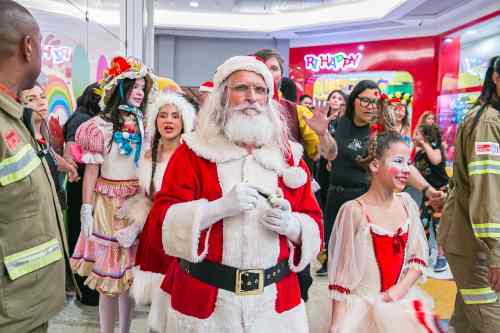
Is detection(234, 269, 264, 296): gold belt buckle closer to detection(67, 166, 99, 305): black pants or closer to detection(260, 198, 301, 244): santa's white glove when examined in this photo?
detection(260, 198, 301, 244): santa's white glove

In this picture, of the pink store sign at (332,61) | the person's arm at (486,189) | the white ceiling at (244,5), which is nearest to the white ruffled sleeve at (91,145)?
the person's arm at (486,189)

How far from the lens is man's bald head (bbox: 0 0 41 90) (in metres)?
1.38

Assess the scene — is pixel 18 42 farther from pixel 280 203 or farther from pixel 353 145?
pixel 353 145

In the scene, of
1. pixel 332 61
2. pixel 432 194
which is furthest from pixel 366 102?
pixel 332 61

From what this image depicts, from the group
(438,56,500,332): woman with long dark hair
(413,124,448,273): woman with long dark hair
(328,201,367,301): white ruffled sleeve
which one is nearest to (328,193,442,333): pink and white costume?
(328,201,367,301): white ruffled sleeve

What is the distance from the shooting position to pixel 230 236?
1584mm

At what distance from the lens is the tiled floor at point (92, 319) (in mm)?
3277

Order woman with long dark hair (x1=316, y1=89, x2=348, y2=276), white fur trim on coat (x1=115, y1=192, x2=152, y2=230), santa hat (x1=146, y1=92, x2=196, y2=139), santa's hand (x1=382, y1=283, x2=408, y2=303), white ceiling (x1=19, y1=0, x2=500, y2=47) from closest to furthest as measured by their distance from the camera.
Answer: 1. santa's hand (x1=382, y1=283, x2=408, y2=303)
2. white fur trim on coat (x1=115, y1=192, x2=152, y2=230)
3. santa hat (x1=146, y1=92, x2=196, y2=139)
4. woman with long dark hair (x1=316, y1=89, x2=348, y2=276)
5. white ceiling (x1=19, y1=0, x2=500, y2=47)

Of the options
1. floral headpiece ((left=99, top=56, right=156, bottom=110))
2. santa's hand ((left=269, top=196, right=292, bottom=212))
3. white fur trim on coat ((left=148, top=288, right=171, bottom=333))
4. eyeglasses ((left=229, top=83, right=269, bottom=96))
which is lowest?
white fur trim on coat ((left=148, top=288, right=171, bottom=333))

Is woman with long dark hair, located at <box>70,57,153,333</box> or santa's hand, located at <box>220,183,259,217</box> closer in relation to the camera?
santa's hand, located at <box>220,183,259,217</box>

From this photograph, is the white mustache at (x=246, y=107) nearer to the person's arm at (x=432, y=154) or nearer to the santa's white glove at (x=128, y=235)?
the santa's white glove at (x=128, y=235)

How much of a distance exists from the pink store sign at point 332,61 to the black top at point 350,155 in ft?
22.8

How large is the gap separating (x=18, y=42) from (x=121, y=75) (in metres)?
1.50

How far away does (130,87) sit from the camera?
115 inches
